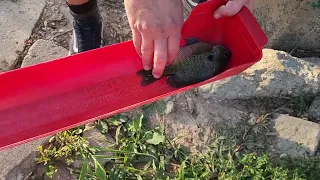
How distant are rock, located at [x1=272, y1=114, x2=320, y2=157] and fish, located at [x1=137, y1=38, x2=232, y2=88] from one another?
1.32 feet

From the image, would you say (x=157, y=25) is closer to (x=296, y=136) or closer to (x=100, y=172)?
(x=100, y=172)

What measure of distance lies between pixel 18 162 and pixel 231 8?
3.85ft

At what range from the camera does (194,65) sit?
7.71ft

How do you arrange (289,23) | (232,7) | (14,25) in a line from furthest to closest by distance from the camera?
1. (14,25)
2. (289,23)
3. (232,7)

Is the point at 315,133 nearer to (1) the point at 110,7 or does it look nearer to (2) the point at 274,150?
(2) the point at 274,150

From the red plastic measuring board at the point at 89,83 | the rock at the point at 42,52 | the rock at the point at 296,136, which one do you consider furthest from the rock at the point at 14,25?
the rock at the point at 296,136

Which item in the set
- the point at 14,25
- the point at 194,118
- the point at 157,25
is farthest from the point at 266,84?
the point at 14,25

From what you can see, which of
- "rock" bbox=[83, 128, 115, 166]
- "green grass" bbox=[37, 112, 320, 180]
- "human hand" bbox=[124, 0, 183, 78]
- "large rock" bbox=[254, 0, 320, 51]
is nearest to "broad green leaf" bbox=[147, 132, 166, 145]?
"green grass" bbox=[37, 112, 320, 180]

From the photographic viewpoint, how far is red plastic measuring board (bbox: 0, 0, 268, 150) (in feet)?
7.16

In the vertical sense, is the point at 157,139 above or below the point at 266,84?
below

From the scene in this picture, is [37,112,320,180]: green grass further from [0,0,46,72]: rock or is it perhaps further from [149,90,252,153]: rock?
[0,0,46,72]: rock

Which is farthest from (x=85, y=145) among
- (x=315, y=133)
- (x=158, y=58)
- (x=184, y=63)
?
(x=315, y=133)

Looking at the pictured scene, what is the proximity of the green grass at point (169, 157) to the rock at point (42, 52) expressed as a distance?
0.53m

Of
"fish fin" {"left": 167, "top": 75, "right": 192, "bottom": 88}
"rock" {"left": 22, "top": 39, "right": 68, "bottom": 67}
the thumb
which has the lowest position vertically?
"rock" {"left": 22, "top": 39, "right": 68, "bottom": 67}
